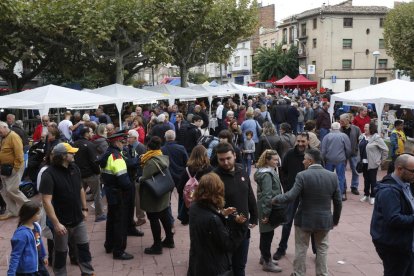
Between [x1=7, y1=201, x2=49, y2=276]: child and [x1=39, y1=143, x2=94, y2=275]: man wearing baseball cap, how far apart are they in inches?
15.3

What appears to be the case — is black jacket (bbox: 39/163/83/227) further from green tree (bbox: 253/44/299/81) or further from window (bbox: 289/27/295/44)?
window (bbox: 289/27/295/44)

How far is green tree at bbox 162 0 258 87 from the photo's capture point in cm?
2155

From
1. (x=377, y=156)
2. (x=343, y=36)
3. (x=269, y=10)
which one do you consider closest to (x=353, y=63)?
(x=343, y=36)

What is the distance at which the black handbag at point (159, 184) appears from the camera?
592cm

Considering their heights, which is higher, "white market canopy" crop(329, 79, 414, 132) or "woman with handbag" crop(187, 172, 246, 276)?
"white market canopy" crop(329, 79, 414, 132)

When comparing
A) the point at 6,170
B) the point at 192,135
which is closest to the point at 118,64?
the point at 192,135

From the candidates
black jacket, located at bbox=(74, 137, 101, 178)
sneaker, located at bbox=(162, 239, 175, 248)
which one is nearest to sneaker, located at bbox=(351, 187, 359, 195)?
sneaker, located at bbox=(162, 239, 175, 248)

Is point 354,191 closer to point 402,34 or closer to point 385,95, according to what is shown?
point 385,95

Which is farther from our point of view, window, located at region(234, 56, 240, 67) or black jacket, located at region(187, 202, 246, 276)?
window, located at region(234, 56, 240, 67)

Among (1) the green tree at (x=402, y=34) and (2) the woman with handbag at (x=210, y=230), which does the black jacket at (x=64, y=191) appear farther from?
(1) the green tree at (x=402, y=34)

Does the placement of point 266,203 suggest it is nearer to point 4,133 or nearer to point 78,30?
point 4,133

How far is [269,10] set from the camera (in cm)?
6281

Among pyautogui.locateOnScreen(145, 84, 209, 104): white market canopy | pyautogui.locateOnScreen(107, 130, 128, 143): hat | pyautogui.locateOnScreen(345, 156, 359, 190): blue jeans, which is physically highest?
pyautogui.locateOnScreen(145, 84, 209, 104): white market canopy

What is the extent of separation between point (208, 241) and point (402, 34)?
3088cm
